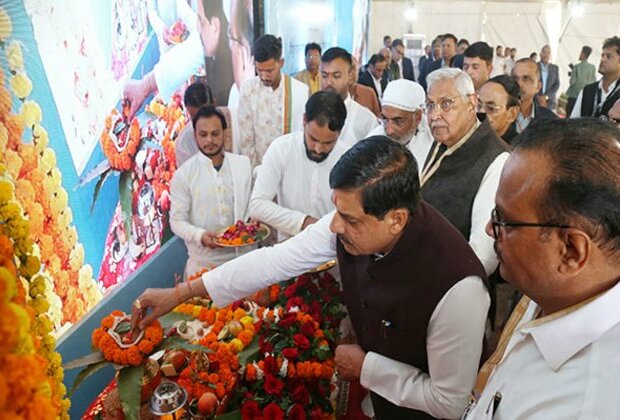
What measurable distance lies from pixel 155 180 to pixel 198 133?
51cm

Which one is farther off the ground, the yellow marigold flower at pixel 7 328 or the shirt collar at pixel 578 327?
the yellow marigold flower at pixel 7 328

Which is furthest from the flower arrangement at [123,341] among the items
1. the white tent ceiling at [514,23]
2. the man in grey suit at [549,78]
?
the white tent ceiling at [514,23]

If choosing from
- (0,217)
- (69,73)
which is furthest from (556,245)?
(69,73)

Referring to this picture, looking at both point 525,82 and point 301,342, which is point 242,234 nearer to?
point 301,342

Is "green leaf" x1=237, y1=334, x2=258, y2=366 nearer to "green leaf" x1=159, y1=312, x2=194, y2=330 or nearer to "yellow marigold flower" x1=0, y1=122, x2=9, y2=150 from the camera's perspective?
"green leaf" x1=159, y1=312, x2=194, y2=330

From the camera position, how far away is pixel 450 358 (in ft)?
4.84

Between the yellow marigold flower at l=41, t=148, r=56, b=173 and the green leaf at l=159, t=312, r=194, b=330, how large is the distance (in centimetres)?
94

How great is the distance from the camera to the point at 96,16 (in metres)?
2.61

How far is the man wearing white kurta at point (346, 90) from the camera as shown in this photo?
4074 mm

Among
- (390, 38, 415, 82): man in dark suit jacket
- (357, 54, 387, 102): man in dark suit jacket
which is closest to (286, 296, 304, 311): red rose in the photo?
(357, 54, 387, 102): man in dark suit jacket

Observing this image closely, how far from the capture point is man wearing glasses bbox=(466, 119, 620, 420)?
829mm

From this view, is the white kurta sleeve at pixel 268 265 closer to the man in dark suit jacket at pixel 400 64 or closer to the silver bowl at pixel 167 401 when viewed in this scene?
the silver bowl at pixel 167 401

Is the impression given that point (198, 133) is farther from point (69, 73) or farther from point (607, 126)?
point (607, 126)

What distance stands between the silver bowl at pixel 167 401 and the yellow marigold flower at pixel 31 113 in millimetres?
1388
